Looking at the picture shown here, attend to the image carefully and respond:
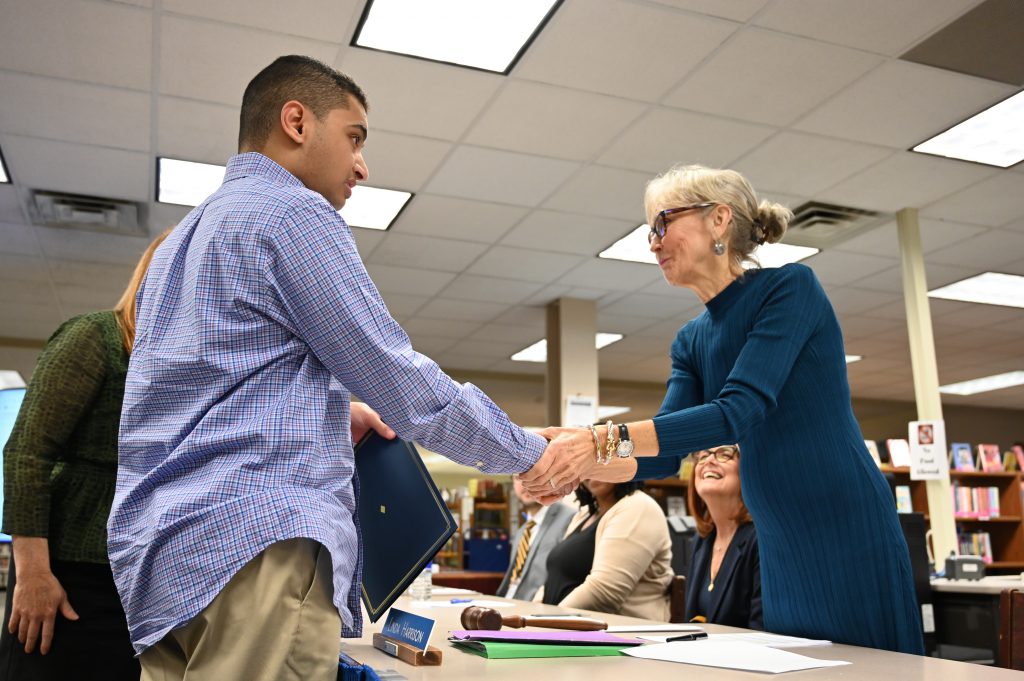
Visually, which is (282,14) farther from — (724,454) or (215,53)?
(724,454)

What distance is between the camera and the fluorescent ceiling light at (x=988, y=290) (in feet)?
21.3

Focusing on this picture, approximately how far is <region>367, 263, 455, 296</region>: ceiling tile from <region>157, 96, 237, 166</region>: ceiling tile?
192 centimetres

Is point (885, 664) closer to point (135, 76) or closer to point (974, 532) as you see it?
point (135, 76)

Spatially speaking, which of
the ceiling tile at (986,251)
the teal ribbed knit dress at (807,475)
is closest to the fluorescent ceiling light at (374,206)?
the teal ribbed knit dress at (807,475)

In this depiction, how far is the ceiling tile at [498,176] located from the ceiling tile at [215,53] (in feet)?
3.72

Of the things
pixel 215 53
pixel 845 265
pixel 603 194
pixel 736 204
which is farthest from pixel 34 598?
pixel 845 265

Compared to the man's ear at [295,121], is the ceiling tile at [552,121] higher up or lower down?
higher up

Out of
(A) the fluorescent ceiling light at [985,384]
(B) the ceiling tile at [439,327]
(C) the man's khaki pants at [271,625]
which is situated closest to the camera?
(C) the man's khaki pants at [271,625]

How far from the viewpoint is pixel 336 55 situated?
3.53m

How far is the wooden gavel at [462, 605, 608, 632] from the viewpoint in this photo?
136 centimetres

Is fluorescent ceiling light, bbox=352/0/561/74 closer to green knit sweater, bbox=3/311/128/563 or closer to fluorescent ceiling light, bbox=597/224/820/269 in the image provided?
green knit sweater, bbox=3/311/128/563

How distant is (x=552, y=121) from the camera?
13.4ft

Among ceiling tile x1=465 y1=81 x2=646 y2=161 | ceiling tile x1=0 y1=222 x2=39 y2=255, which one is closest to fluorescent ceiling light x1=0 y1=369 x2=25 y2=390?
ceiling tile x1=0 y1=222 x2=39 y2=255

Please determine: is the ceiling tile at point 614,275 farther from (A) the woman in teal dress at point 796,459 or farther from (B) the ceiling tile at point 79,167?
(A) the woman in teal dress at point 796,459
